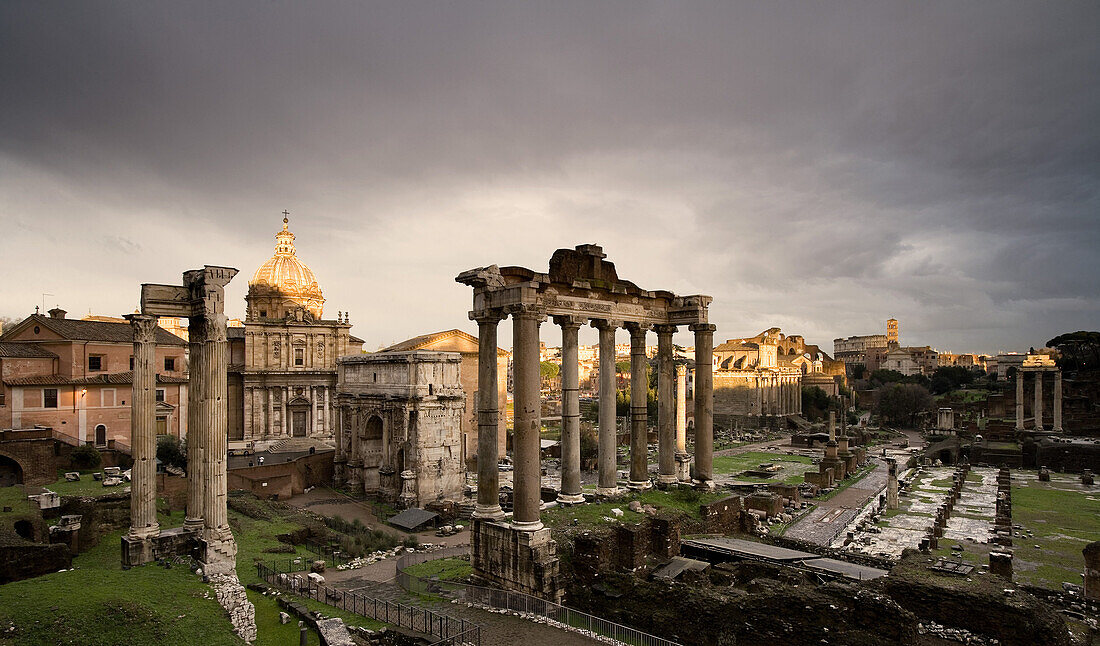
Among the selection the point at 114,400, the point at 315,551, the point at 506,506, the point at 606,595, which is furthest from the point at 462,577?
the point at 114,400

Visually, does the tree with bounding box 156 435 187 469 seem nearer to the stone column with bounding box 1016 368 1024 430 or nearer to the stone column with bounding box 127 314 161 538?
the stone column with bounding box 127 314 161 538

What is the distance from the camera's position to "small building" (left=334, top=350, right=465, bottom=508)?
1247 inches

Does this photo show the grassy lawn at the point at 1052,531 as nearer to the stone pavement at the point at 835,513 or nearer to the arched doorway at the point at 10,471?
the stone pavement at the point at 835,513

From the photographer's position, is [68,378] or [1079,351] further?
[1079,351]

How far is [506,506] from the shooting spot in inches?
1112

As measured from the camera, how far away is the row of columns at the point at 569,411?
14.3m

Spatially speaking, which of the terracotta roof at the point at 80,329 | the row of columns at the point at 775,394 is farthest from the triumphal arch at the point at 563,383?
the row of columns at the point at 775,394

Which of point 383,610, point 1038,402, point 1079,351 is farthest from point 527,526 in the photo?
point 1079,351

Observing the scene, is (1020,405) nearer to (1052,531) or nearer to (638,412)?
(1052,531)

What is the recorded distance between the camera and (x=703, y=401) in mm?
19500

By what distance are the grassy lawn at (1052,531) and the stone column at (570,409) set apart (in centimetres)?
1424

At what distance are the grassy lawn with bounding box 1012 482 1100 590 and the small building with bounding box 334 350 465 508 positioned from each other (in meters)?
23.6

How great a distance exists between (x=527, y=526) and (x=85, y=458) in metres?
25.2

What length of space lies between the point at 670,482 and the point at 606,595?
684 cm
